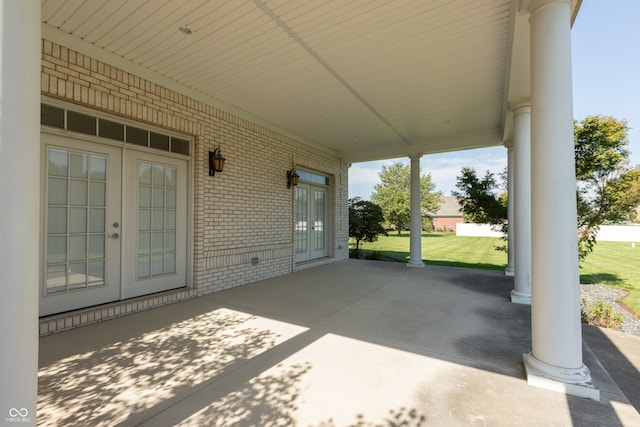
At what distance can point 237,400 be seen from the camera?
79.9 inches

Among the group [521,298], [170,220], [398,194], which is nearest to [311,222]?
[170,220]

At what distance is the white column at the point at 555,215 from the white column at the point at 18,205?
2965 mm

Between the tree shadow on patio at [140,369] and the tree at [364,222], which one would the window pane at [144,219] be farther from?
the tree at [364,222]

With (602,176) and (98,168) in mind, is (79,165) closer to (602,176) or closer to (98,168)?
(98,168)

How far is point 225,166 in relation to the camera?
516cm

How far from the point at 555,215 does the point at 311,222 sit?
19.3 ft

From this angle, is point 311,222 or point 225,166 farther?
point 311,222

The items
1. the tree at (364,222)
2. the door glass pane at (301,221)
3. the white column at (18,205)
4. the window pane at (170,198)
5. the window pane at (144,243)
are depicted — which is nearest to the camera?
the white column at (18,205)

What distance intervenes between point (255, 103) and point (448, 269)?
5.58m

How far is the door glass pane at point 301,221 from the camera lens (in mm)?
7266

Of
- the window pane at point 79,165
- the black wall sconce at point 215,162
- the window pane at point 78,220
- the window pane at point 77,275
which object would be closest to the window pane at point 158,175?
the black wall sconce at point 215,162

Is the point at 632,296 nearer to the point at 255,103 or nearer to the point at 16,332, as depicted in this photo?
the point at 255,103

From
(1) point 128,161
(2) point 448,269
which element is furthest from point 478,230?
(1) point 128,161

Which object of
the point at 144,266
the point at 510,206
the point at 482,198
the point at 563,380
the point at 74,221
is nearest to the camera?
the point at 563,380
